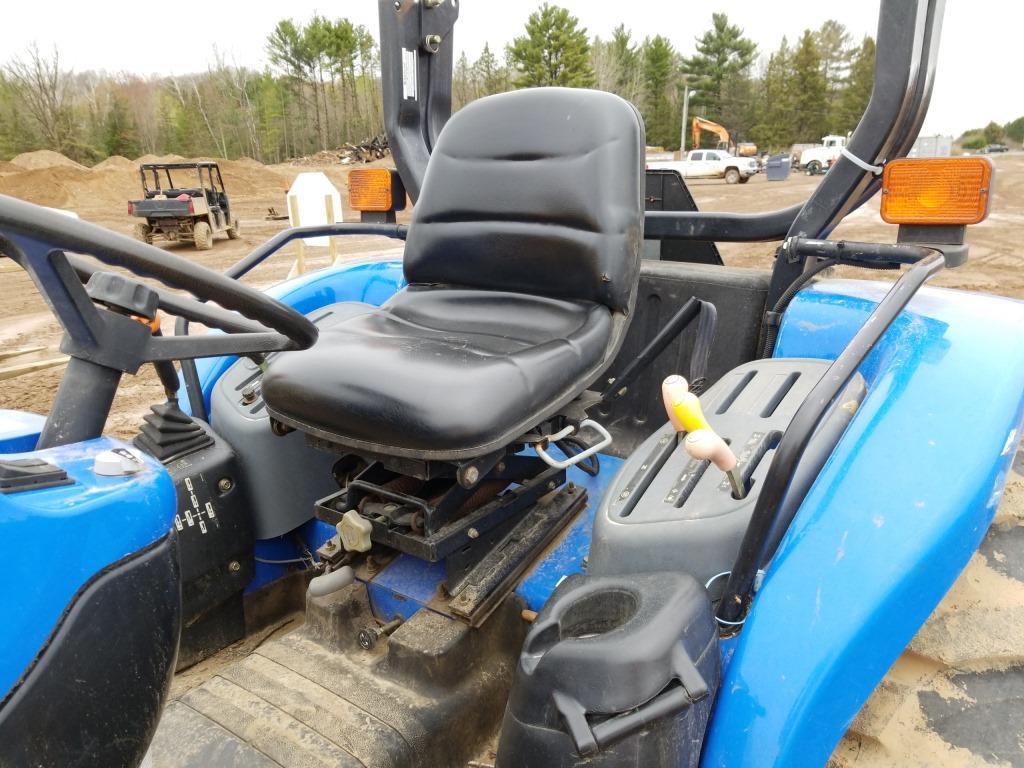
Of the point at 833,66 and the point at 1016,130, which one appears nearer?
the point at 833,66

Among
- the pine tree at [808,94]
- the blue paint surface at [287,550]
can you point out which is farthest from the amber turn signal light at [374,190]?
the pine tree at [808,94]

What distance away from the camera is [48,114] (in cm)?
2897

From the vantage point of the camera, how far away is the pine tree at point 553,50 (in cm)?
3925

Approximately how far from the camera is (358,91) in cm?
3888

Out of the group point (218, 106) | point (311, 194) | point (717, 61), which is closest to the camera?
point (311, 194)

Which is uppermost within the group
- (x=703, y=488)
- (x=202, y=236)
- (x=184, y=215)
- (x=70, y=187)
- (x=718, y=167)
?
(x=703, y=488)

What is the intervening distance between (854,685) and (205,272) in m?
0.97

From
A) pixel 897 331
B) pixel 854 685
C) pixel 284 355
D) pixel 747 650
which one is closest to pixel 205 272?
pixel 284 355

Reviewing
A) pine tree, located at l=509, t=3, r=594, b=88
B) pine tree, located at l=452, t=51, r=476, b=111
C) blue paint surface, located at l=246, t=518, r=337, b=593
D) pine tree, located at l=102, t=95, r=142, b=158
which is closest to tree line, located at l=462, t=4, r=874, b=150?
pine tree, located at l=509, t=3, r=594, b=88

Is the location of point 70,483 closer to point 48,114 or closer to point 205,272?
point 205,272

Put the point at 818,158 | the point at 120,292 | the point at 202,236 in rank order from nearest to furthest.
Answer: the point at 120,292, the point at 202,236, the point at 818,158

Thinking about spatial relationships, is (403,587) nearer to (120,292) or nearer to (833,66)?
(120,292)

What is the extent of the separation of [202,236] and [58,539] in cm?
1185

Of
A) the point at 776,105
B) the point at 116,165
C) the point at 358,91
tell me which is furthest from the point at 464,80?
the point at 776,105
